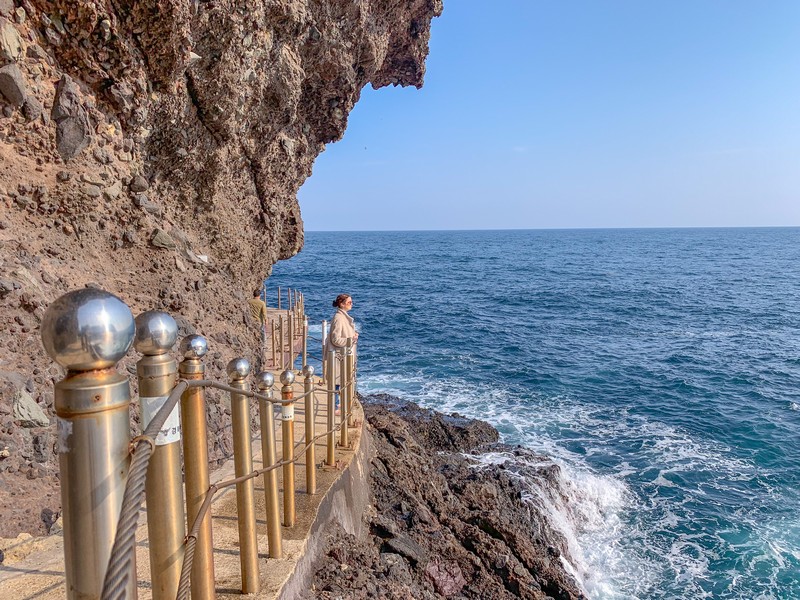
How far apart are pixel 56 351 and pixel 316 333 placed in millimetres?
23258

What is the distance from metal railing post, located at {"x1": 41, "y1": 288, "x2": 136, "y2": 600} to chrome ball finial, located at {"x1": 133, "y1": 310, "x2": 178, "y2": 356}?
50 cm

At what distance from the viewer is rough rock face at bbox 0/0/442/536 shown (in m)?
4.61

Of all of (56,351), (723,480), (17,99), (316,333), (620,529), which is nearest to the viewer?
(56,351)

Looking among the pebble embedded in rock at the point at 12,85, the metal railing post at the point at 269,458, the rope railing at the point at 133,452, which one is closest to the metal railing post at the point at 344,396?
the metal railing post at the point at 269,458

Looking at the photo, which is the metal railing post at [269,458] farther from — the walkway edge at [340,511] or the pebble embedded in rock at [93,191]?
the pebble embedded in rock at [93,191]

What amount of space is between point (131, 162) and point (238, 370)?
514 cm

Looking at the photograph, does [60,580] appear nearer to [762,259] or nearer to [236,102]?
[236,102]

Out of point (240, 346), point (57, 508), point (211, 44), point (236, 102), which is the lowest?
point (57, 508)

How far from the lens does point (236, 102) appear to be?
8.45 meters

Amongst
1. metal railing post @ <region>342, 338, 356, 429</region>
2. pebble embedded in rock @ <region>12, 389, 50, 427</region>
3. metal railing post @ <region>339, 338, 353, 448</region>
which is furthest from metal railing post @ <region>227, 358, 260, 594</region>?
metal railing post @ <region>342, 338, 356, 429</region>

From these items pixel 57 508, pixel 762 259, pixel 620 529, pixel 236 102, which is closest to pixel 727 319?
pixel 620 529

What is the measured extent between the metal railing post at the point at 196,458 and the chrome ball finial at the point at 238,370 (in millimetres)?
464

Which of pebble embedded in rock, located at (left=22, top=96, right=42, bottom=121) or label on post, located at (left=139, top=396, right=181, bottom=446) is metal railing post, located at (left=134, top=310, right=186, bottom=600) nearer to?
label on post, located at (left=139, top=396, right=181, bottom=446)

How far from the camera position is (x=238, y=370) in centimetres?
281
